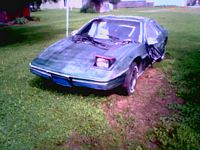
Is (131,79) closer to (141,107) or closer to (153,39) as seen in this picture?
(141,107)

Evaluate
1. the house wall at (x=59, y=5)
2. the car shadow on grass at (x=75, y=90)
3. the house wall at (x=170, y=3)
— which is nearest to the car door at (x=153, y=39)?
the car shadow on grass at (x=75, y=90)

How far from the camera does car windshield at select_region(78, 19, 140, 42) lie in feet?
18.6

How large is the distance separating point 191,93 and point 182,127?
1597 mm

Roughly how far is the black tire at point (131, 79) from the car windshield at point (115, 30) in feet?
2.39

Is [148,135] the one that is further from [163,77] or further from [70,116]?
[163,77]

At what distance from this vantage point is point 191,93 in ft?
17.7

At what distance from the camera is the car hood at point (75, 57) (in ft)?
15.1

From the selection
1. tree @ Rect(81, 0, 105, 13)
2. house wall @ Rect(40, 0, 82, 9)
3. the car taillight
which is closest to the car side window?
the car taillight

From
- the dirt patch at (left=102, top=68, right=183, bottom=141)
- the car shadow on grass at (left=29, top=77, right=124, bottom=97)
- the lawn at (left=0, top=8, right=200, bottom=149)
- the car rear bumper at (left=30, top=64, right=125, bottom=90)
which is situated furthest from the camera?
the car shadow on grass at (left=29, top=77, right=124, bottom=97)

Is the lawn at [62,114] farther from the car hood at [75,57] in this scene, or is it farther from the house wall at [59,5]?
the house wall at [59,5]

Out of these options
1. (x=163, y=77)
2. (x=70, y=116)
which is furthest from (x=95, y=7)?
(x=70, y=116)

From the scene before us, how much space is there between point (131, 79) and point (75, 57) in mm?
1222

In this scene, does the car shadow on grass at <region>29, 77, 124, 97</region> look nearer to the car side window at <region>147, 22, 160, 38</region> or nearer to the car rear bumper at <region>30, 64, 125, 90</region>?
the car rear bumper at <region>30, 64, 125, 90</region>

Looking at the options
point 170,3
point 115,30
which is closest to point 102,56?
point 115,30
